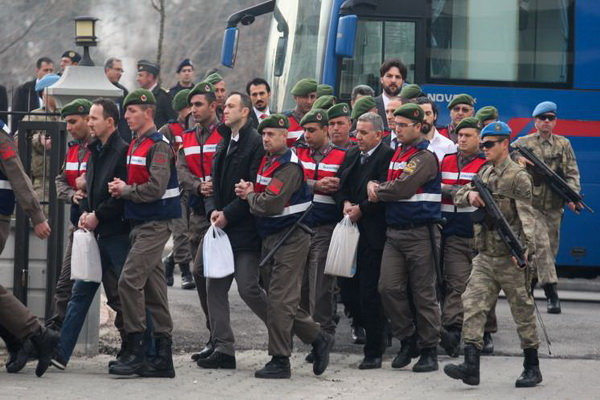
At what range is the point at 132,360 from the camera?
973 cm

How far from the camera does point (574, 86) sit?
1555cm

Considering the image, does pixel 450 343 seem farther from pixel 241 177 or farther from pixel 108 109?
pixel 108 109

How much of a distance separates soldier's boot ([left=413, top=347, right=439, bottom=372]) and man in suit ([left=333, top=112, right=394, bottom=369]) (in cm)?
35

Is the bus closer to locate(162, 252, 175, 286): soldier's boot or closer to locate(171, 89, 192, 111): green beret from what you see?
locate(162, 252, 175, 286): soldier's boot

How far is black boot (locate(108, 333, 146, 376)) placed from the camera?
9719 millimetres

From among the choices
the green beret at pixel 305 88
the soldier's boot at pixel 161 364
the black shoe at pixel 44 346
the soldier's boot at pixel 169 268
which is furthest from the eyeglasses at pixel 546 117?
the black shoe at pixel 44 346

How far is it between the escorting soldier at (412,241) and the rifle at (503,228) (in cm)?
83

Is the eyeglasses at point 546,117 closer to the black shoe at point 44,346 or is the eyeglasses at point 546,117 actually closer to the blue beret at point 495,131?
the blue beret at point 495,131

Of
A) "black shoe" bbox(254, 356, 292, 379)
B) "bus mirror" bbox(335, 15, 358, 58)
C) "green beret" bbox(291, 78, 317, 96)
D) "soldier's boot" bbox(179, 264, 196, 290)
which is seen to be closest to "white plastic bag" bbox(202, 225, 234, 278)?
"black shoe" bbox(254, 356, 292, 379)

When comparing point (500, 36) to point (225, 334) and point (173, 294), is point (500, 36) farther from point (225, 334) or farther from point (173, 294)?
point (225, 334)

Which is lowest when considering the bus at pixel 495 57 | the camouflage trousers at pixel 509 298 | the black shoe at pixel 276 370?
the black shoe at pixel 276 370

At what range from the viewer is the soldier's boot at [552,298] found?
13570 millimetres

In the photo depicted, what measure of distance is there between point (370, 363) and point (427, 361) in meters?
0.40

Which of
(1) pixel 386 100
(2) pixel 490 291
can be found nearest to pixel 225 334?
(2) pixel 490 291
